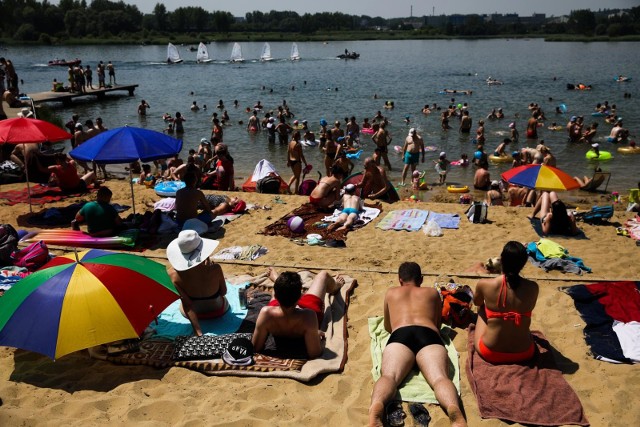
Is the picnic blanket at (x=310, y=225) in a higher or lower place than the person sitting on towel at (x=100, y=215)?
lower

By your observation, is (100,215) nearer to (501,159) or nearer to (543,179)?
(543,179)

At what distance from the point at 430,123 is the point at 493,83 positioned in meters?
17.4

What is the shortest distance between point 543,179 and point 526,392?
486 cm

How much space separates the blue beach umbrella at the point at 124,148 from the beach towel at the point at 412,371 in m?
4.60

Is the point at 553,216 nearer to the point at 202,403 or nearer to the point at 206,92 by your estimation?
the point at 202,403

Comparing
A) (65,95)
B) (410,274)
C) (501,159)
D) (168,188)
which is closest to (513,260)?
(410,274)

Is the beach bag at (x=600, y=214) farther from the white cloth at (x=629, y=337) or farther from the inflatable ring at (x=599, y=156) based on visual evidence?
the inflatable ring at (x=599, y=156)

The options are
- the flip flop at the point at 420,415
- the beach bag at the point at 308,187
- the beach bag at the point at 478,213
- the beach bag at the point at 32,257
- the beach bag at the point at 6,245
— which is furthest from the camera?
the beach bag at the point at 308,187

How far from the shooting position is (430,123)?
25094 millimetres

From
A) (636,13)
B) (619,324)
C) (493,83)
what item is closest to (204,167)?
(619,324)

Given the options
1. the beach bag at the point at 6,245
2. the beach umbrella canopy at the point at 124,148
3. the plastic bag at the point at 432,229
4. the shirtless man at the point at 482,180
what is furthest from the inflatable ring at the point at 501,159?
the beach bag at the point at 6,245

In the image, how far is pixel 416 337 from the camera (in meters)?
4.50

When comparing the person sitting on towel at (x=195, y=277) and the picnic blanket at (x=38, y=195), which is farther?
the picnic blanket at (x=38, y=195)

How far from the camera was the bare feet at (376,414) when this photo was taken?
391cm
